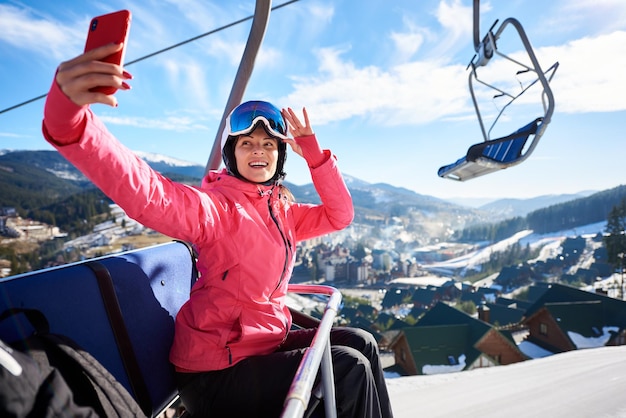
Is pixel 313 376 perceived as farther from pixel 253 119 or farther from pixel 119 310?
pixel 253 119

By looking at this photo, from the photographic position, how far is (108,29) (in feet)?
2.31

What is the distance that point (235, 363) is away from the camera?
1.27 m

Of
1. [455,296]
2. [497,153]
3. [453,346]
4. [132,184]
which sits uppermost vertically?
[497,153]

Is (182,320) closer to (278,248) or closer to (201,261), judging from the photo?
(201,261)

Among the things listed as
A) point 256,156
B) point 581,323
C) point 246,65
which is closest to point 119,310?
point 256,156

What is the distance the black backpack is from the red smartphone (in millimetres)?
552

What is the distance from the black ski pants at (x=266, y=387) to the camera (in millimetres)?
1206

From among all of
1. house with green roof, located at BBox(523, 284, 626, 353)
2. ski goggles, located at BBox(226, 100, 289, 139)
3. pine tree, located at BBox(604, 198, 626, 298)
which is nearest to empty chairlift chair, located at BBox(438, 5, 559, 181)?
ski goggles, located at BBox(226, 100, 289, 139)

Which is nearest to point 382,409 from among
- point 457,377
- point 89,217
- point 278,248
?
point 278,248

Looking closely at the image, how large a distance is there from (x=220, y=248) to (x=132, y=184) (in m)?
0.42

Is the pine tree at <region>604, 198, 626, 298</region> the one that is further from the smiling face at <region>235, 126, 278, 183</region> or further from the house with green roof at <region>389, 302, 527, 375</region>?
the smiling face at <region>235, 126, 278, 183</region>

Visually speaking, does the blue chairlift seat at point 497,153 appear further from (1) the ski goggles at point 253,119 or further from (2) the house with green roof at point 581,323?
(2) the house with green roof at point 581,323

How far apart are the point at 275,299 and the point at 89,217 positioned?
55.8m

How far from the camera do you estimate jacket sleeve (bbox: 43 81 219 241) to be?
2.78ft
